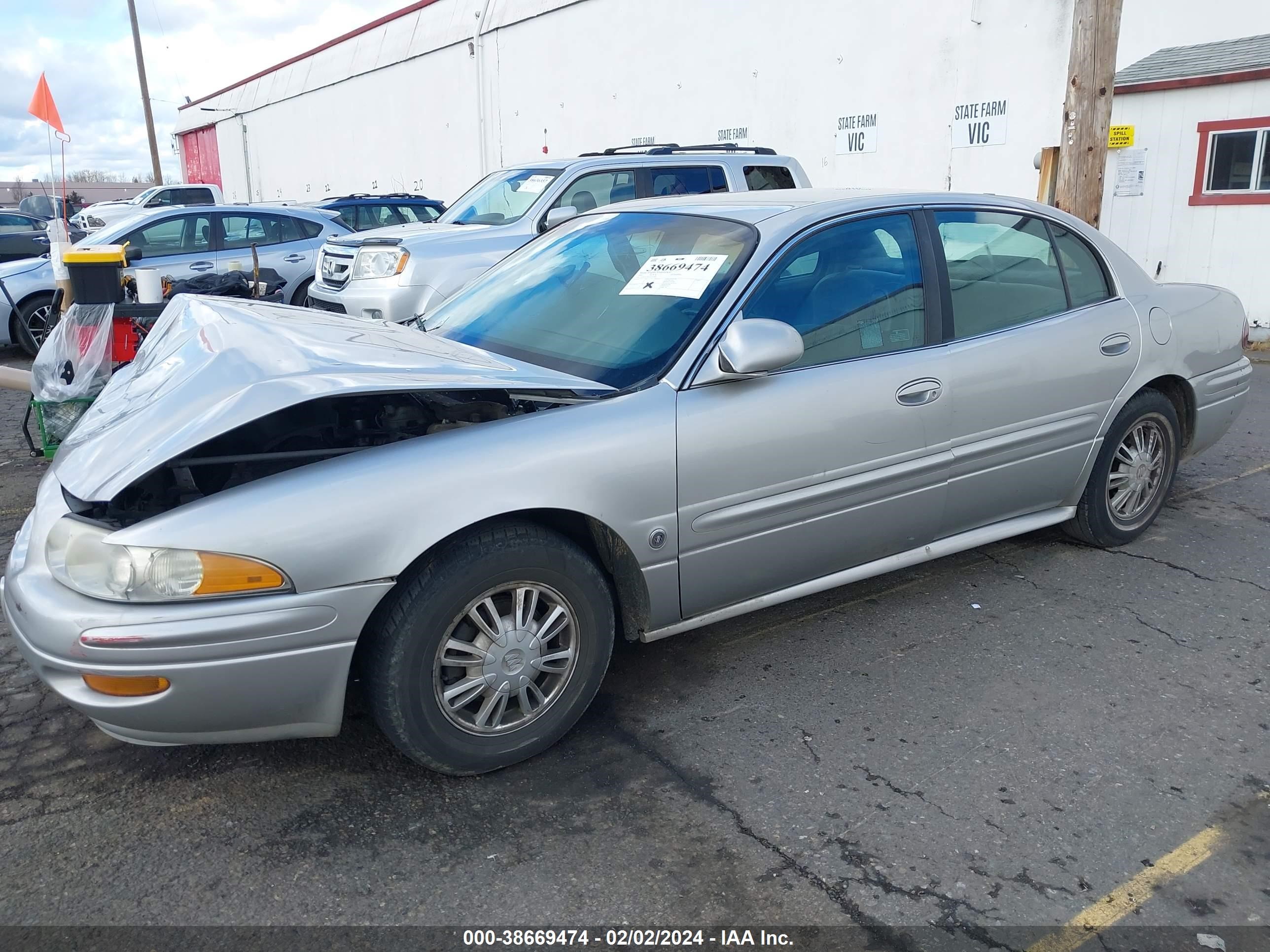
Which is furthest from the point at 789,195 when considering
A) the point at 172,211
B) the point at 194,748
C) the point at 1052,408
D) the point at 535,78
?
the point at 535,78

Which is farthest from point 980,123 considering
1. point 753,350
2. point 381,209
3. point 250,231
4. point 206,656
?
point 206,656

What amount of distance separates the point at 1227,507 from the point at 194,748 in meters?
5.05

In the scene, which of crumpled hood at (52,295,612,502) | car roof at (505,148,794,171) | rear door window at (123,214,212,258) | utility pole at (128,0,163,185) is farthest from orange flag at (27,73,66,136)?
utility pole at (128,0,163,185)

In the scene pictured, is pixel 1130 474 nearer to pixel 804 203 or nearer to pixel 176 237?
pixel 804 203

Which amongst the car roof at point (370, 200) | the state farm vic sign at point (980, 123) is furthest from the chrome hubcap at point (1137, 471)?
the car roof at point (370, 200)

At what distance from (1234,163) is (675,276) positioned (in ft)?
30.0

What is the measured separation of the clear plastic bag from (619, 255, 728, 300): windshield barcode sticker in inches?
141

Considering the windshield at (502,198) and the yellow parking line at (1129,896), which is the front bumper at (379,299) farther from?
the yellow parking line at (1129,896)

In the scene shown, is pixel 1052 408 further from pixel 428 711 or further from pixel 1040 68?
pixel 1040 68

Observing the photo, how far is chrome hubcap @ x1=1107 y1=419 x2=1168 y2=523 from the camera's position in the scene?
446cm

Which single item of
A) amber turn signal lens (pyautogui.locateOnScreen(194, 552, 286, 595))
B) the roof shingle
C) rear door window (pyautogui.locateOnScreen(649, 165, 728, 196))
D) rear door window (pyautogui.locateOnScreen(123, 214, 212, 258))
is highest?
the roof shingle

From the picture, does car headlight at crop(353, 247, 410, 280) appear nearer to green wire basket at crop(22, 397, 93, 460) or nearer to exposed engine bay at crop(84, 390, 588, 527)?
green wire basket at crop(22, 397, 93, 460)

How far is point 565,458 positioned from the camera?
112 inches

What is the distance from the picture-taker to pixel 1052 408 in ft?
13.1
